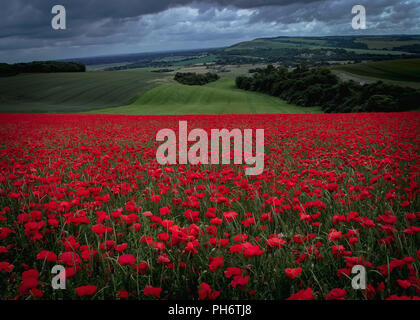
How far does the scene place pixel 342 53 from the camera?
93.1 metres

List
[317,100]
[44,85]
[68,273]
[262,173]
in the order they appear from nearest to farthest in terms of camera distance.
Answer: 1. [68,273]
2. [262,173]
3. [317,100]
4. [44,85]

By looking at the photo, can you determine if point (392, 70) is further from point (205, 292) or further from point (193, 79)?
point (205, 292)

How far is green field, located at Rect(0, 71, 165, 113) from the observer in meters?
50.3

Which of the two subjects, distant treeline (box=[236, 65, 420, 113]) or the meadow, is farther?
the meadow

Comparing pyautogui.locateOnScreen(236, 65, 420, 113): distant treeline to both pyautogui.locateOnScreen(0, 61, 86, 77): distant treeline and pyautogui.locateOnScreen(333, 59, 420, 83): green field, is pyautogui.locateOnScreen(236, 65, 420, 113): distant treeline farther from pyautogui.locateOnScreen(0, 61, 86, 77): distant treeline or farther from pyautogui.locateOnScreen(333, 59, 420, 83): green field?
pyautogui.locateOnScreen(0, 61, 86, 77): distant treeline

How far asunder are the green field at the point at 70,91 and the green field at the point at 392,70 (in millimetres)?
45368

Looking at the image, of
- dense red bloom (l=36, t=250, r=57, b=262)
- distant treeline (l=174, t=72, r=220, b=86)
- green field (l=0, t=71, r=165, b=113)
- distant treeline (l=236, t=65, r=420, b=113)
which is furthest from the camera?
distant treeline (l=174, t=72, r=220, b=86)

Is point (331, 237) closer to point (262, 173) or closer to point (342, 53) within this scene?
point (262, 173)

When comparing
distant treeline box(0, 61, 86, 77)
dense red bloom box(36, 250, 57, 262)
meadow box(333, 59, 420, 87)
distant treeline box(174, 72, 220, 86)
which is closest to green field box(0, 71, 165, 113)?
distant treeline box(174, 72, 220, 86)

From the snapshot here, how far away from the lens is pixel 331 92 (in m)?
41.9

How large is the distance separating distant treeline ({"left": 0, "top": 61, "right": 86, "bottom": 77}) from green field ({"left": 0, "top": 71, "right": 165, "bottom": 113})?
11468mm

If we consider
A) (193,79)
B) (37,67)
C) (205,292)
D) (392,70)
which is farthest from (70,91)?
(205,292)

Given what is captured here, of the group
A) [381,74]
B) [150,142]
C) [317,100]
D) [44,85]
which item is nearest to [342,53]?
[381,74]
